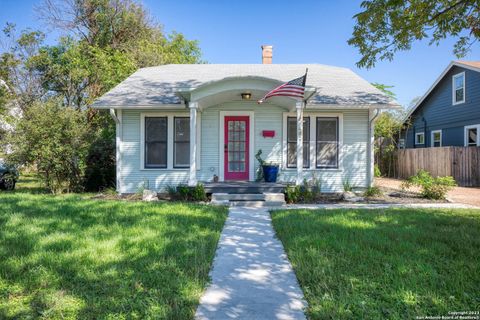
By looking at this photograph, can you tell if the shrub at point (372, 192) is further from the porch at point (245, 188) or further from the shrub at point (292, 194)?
the porch at point (245, 188)

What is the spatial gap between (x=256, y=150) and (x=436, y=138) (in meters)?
14.6

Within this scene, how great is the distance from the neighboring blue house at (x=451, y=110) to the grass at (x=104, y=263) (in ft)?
52.1

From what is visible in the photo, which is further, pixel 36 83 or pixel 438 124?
pixel 438 124

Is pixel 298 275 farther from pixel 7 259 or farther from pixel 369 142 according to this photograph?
pixel 369 142

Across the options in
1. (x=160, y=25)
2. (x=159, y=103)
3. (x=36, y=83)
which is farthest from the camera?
(x=160, y=25)

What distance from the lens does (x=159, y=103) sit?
9.29 metres

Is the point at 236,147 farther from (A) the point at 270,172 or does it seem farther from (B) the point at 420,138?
(B) the point at 420,138

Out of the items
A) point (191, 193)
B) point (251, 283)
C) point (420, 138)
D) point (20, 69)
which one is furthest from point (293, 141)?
point (20, 69)

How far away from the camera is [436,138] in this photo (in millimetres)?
18812

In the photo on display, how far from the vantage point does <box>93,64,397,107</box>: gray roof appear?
30.7ft

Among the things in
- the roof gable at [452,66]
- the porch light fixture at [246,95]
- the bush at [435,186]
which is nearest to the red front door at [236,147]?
the porch light fixture at [246,95]

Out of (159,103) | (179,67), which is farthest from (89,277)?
(179,67)

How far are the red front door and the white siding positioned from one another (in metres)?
0.31

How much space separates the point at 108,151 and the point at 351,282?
10.2 m
